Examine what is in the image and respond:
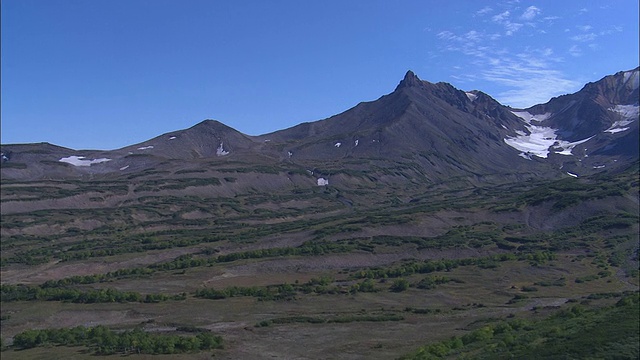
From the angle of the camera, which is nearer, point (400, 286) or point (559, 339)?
point (559, 339)

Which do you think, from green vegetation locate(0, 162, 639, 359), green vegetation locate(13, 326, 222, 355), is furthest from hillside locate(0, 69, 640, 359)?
green vegetation locate(0, 162, 639, 359)

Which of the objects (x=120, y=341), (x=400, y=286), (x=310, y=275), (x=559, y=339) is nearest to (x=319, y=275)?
(x=310, y=275)

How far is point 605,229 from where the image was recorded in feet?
351

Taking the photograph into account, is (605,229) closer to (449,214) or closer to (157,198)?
(449,214)

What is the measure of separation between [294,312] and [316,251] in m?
34.9

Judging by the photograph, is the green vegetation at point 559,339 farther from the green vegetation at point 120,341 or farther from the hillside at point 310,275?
the green vegetation at point 120,341

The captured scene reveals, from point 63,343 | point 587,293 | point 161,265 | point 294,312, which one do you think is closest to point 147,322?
point 63,343

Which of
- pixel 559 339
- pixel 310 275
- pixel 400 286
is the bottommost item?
pixel 400 286

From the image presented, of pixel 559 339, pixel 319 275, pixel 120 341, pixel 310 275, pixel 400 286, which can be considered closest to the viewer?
pixel 559 339

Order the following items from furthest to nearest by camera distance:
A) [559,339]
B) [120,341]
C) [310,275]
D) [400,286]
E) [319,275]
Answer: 1. [310,275]
2. [319,275]
3. [400,286]
4. [120,341]
5. [559,339]

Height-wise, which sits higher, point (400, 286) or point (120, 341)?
point (120, 341)

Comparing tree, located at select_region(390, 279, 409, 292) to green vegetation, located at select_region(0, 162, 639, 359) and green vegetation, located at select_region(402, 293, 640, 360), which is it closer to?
green vegetation, located at select_region(0, 162, 639, 359)

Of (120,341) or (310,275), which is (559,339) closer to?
(120,341)

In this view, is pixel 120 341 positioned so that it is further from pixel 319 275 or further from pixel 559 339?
pixel 319 275
